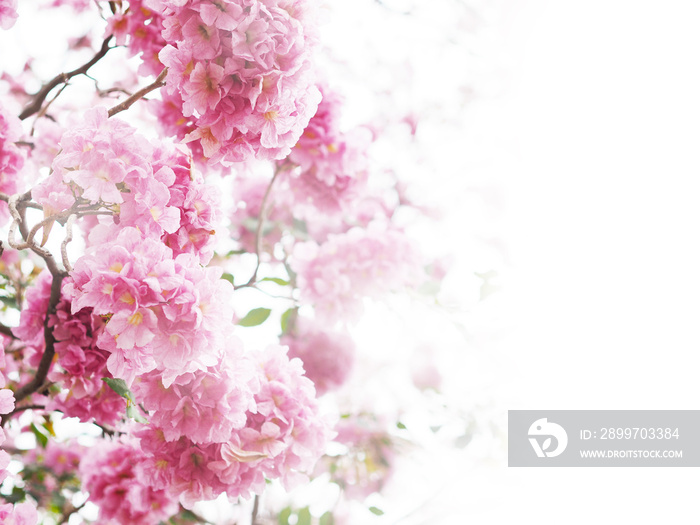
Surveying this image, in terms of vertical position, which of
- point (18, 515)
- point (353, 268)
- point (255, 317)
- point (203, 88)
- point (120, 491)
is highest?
point (353, 268)

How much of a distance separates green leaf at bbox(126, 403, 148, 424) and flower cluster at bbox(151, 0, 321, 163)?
0.44 metres

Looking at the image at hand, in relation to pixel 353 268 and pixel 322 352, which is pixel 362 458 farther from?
pixel 353 268

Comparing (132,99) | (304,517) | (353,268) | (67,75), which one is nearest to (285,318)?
(353,268)

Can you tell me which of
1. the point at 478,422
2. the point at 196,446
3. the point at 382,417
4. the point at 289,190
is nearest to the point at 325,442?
the point at 196,446

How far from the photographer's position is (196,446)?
867 mm

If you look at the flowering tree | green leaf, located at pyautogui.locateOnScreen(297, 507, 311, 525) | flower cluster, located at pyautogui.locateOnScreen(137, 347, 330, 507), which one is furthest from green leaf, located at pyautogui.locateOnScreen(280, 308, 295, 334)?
flower cluster, located at pyautogui.locateOnScreen(137, 347, 330, 507)

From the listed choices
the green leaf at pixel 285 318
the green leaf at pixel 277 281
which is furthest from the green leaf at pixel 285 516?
the green leaf at pixel 277 281

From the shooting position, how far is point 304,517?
1.71 metres

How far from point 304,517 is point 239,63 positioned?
140 centimetres

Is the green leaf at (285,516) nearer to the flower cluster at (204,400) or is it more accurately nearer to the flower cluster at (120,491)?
the flower cluster at (120,491)

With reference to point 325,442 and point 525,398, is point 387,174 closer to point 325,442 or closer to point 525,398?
point 525,398

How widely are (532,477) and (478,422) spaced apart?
239mm

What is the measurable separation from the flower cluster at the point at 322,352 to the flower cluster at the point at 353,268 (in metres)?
0.32

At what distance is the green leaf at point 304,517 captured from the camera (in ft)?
5.58
